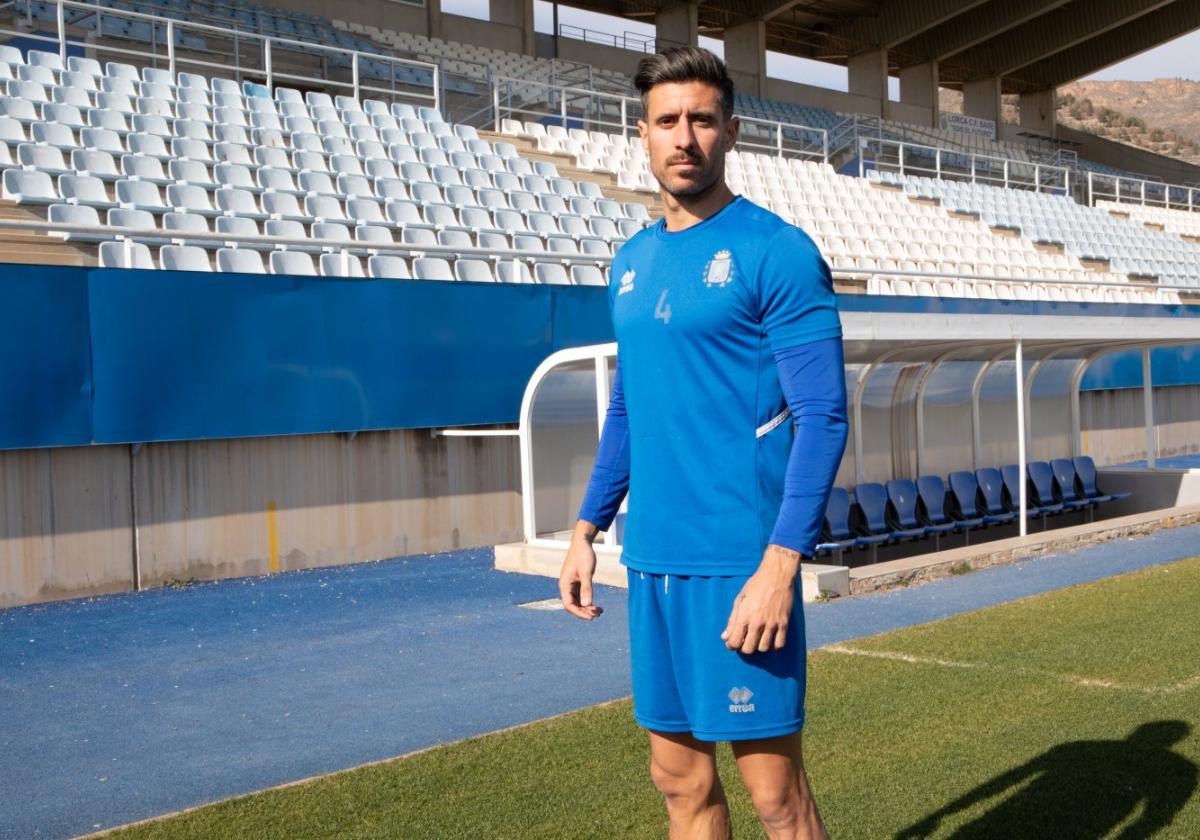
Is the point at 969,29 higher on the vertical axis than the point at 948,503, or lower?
higher

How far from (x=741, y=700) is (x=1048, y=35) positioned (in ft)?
145

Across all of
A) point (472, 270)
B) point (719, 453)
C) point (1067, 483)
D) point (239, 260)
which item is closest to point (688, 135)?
point (719, 453)

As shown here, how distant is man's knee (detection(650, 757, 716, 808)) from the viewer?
2.59 metres

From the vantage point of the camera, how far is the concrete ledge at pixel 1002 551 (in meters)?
8.97

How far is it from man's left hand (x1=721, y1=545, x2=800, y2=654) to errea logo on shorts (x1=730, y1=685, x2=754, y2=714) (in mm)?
117

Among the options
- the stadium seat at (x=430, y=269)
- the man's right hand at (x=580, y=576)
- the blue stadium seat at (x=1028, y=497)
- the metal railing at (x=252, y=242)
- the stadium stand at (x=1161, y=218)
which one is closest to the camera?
the man's right hand at (x=580, y=576)

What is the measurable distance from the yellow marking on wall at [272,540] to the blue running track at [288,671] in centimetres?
17

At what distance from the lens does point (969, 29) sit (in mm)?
40219

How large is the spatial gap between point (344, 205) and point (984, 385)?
274 inches

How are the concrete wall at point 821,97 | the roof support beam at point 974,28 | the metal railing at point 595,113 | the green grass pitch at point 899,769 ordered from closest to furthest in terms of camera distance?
the green grass pitch at point 899,769
the metal railing at point 595,113
the concrete wall at point 821,97
the roof support beam at point 974,28

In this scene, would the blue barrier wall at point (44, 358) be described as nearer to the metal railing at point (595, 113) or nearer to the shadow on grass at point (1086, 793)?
the shadow on grass at point (1086, 793)

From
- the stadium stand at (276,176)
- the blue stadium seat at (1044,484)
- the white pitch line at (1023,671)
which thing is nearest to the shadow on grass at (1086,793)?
the white pitch line at (1023,671)

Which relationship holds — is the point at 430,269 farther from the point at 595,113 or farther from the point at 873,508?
the point at 595,113

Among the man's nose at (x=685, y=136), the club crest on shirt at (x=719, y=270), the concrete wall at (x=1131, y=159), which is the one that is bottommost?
the club crest on shirt at (x=719, y=270)
